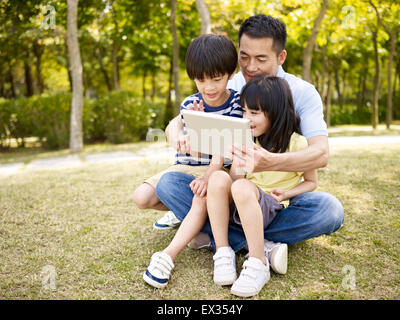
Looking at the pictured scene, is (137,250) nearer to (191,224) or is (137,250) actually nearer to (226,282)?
(191,224)

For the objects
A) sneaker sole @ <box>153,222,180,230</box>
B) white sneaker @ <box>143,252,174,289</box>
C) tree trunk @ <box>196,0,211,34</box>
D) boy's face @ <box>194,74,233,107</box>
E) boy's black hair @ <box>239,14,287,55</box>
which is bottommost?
sneaker sole @ <box>153,222,180,230</box>

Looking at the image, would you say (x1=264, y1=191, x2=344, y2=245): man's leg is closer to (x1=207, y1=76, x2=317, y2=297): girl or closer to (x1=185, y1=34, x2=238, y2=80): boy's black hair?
(x1=207, y1=76, x2=317, y2=297): girl

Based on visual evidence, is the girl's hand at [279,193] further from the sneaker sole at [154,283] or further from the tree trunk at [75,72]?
the tree trunk at [75,72]

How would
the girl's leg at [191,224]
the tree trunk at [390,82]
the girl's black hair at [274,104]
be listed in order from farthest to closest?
1. the tree trunk at [390,82]
2. the girl's leg at [191,224]
3. the girl's black hair at [274,104]

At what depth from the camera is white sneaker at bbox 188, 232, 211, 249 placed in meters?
2.48

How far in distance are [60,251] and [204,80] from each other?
148 cm

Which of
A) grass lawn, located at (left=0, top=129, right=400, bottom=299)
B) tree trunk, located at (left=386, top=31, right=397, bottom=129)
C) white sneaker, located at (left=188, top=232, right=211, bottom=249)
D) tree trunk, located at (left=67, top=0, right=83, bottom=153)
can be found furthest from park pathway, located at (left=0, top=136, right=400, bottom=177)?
tree trunk, located at (left=386, top=31, right=397, bottom=129)

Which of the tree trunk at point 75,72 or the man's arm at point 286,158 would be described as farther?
the tree trunk at point 75,72

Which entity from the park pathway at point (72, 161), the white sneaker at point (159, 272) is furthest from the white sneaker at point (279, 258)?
the park pathway at point (72, 161)

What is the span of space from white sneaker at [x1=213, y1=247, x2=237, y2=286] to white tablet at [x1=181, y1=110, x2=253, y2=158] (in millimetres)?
533

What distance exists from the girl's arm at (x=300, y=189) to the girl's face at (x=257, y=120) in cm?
37

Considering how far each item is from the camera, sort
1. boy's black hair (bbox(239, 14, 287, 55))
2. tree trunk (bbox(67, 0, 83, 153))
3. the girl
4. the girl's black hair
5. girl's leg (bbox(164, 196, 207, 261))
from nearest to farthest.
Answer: the girl → the girl's black hair → girl's leg (bbox(164, 196, 207, 261)) → boy's black hair (bbox(239, 14, 287, 55)) → tree trunk (bbox(67, 0, 83, 153))

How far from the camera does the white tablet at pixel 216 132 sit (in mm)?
1855

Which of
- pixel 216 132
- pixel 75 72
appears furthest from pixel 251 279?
pixel 75 72
